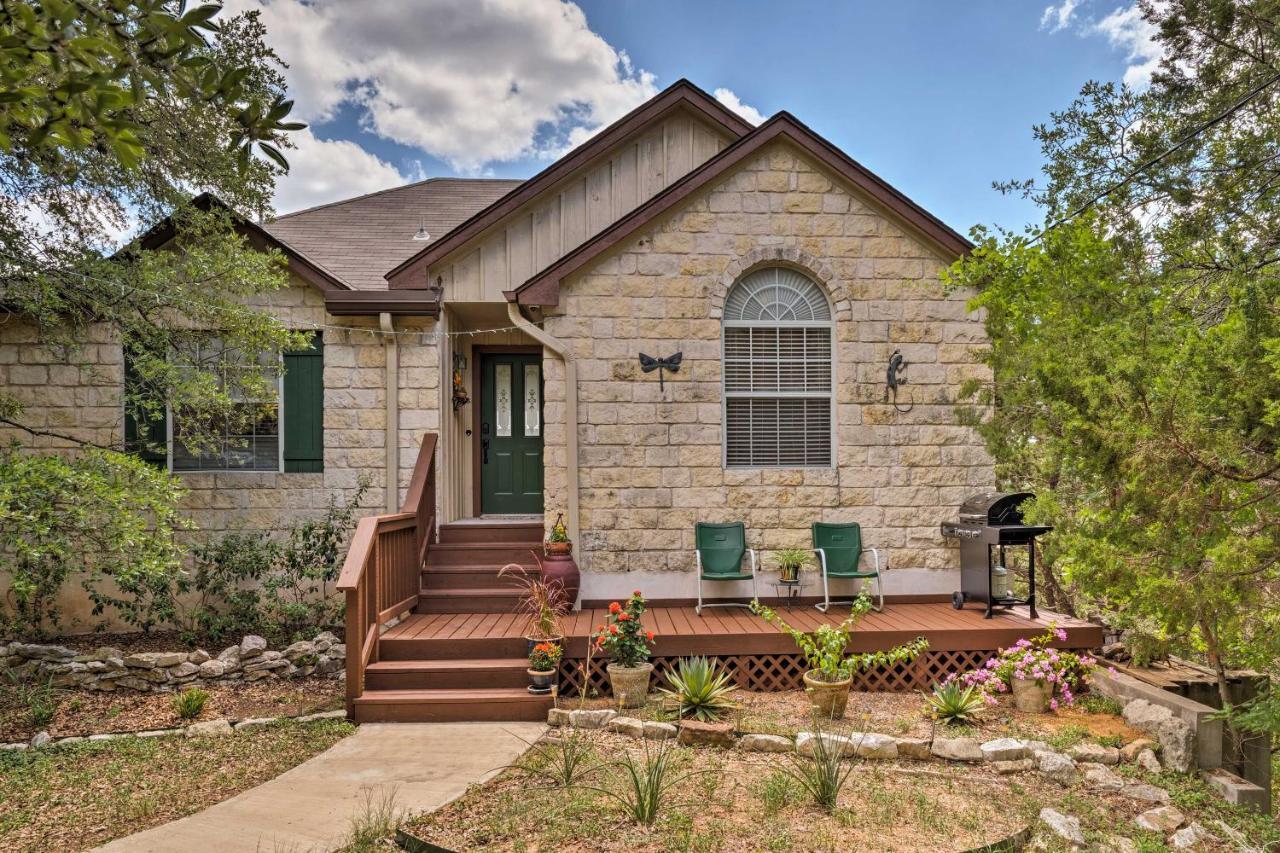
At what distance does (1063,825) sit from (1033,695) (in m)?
1.83

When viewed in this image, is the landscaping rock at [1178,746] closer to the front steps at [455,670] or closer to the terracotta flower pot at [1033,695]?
the terracotta flower pot at [1033,695]

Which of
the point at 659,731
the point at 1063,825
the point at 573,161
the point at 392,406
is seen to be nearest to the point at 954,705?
the point at 1063,825

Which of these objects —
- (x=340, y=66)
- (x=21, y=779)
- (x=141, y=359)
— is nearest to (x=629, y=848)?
(x=21, y=779)

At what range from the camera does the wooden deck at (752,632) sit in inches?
219

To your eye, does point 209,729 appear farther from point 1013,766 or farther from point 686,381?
point 1013,766

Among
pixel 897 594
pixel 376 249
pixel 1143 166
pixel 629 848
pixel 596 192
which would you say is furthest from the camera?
pixel 376 249

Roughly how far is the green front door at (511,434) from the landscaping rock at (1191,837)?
651cm

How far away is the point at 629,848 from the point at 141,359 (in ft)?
18.1

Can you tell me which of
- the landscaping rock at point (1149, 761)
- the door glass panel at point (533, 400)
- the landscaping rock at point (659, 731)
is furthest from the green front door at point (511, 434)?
the landscaping rock at point (1149, 761)

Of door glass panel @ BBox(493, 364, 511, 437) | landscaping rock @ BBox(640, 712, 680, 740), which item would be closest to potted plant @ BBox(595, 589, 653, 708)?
landscaping rock @ BBox(640, 712, 680, 740)

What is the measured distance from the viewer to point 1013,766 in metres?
4.23

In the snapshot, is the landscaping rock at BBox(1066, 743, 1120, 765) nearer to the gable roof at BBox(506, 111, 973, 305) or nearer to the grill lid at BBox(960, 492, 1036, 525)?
the grill lid at BBox(960, 492, 1036, 525)

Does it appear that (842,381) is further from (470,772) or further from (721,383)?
(470,772)

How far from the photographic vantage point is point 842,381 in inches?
270
